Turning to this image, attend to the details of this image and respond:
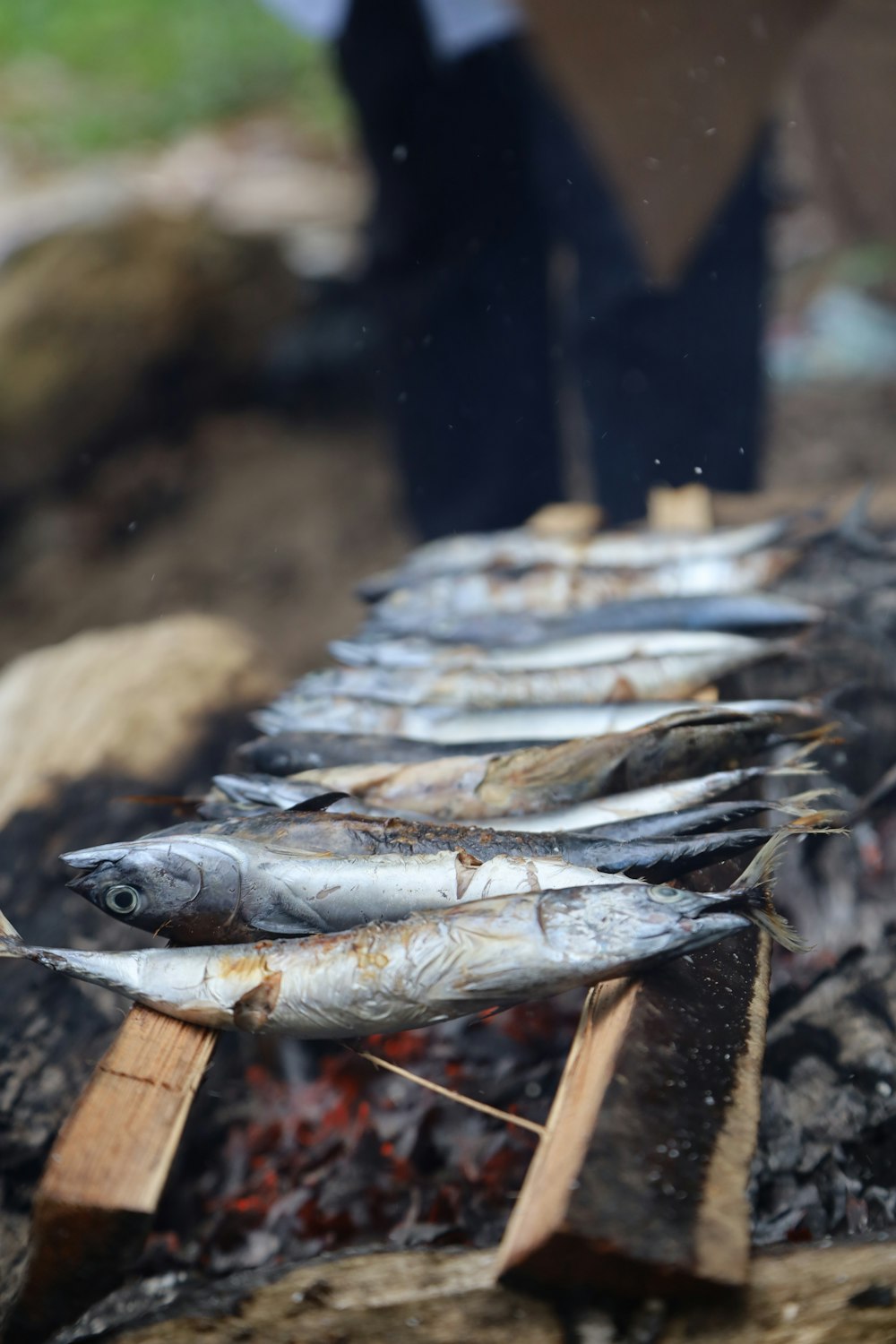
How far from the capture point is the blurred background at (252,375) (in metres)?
6.52

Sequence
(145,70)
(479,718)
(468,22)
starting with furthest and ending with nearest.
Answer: (145,70) → (468,22) → (479,718)

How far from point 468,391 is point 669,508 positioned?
83.2 inches

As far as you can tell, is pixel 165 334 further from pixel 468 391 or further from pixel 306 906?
pixel 306 906

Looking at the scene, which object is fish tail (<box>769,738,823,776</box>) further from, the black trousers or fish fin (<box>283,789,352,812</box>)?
the black trousers

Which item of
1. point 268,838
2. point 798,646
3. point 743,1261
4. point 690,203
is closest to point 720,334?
point 690,203

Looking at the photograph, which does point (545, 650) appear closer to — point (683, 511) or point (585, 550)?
point (585, 550)

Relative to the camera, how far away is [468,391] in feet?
18.0

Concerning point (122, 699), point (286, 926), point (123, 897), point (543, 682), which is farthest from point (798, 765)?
point (122, 699)

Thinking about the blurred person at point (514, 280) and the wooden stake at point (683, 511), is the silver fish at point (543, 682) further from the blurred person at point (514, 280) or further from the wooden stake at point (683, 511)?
the blurred person at point (514, 280)

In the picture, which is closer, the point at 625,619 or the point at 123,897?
the point at 123,897

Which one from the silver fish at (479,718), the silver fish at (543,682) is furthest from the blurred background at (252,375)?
the silver fish at (479,718)

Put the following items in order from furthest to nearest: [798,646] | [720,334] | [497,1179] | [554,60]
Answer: [720,334] < [554,60] < [798,646] < [497,1179]

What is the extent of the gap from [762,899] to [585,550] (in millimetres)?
1989

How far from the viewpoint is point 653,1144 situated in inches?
58.3
